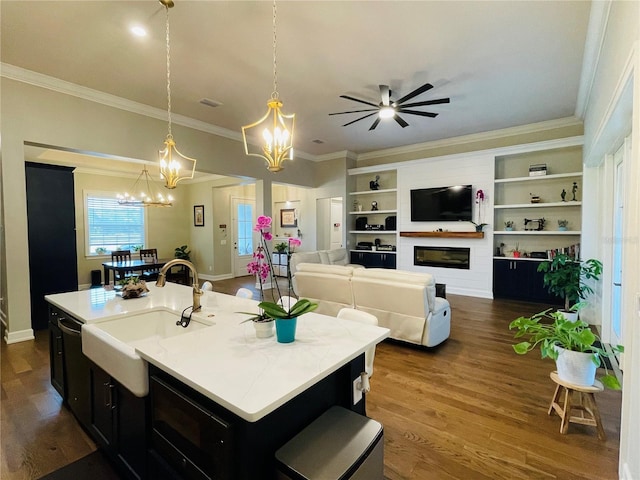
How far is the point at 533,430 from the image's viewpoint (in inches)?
84.1

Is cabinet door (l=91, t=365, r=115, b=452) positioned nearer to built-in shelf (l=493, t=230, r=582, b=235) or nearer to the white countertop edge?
the white countertop edge

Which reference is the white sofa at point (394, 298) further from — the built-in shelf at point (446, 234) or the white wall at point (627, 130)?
the built-in shelf at point (446, 234)

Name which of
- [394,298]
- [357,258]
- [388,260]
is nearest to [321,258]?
[357,258]

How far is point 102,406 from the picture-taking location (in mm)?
1799

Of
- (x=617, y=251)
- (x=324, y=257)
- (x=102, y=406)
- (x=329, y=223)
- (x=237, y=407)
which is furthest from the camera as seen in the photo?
(x=329, y=223)

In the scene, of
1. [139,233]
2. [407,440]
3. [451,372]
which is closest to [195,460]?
[407,440]

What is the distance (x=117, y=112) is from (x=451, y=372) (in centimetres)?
553

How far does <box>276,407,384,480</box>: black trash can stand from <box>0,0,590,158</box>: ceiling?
3.10 metres

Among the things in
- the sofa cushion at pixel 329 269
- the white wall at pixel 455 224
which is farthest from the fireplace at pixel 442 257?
the sofa cushion at pixel 329 269

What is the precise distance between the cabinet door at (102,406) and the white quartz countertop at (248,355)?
1.19 ft

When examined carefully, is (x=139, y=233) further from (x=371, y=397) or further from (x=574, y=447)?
(x=574, y=447)

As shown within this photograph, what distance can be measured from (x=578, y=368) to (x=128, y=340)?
3073mm

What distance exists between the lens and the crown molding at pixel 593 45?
103 inches

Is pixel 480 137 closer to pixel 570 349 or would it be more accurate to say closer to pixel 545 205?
pixel 545 205
